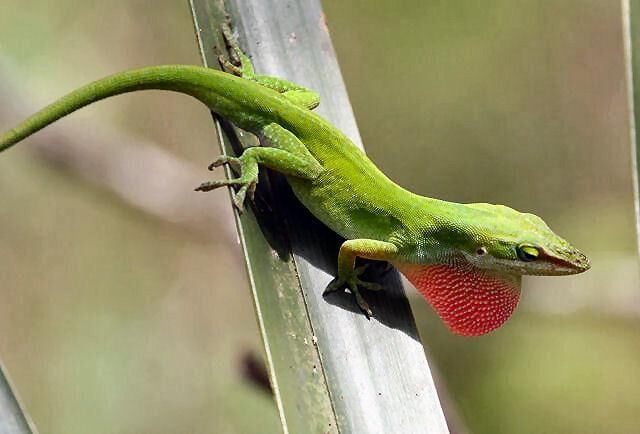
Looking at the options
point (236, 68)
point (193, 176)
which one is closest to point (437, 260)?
point (236, 68)

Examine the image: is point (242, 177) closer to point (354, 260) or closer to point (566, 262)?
point (354, 260)

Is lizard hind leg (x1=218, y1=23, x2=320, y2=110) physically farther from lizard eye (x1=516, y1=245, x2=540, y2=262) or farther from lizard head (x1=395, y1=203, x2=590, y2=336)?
lizard eye (x1=516, y1=245, x2=540, y2=262)

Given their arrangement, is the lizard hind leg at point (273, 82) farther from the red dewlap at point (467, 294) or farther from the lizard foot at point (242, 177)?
the red dewlap at point (467, 294)

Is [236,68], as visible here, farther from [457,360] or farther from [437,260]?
[457,360]

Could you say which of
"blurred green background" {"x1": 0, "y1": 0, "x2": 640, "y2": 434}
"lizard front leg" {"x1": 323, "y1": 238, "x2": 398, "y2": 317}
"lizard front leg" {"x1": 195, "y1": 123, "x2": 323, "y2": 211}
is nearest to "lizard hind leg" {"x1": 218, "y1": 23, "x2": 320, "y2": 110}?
"lizard front leg" {"x1": 195, "y1": 123, "x2": 323, "y2": 211}

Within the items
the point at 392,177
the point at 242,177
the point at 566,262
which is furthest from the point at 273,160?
the point at 392,177

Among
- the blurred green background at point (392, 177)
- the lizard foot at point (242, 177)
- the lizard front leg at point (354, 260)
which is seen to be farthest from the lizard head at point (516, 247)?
the blurred green background at point (392, 177)
